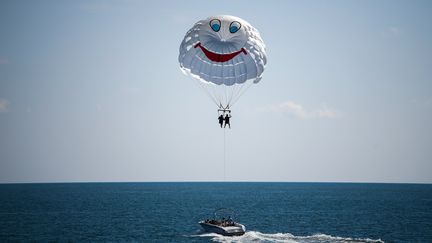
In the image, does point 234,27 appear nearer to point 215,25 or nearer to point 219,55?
point 215,25

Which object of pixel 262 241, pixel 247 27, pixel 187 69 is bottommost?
pixel 262 241

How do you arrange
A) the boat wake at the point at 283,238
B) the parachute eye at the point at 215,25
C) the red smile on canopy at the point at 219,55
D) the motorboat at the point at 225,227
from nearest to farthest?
1. the parachute eye at the point at 215,25
2. the red smile on canopy at the point at 219,55
3. the motorboat at the point at 225,227
4. the boat wake at the point at 283,238

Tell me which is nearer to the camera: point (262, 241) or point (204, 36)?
point (204, 36)

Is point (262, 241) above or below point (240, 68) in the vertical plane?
below

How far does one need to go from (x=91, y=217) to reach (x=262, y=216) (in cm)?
2912

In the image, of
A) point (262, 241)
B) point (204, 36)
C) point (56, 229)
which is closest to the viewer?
point (204, 36)

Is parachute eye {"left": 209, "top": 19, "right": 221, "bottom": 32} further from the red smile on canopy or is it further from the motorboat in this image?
the motorboat

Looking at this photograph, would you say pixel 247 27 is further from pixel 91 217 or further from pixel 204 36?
pixel 91 217

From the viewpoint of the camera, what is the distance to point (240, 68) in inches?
1590

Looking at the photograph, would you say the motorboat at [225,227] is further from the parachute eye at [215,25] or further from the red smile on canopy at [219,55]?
the parachute eye at [215,25]

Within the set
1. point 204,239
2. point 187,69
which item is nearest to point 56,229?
point 204,239

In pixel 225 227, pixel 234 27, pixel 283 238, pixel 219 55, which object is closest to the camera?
pixel 234 27

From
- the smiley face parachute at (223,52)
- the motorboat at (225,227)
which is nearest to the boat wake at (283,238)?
the motorboat at (225,227)

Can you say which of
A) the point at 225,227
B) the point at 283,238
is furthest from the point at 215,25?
the point at 283,238
